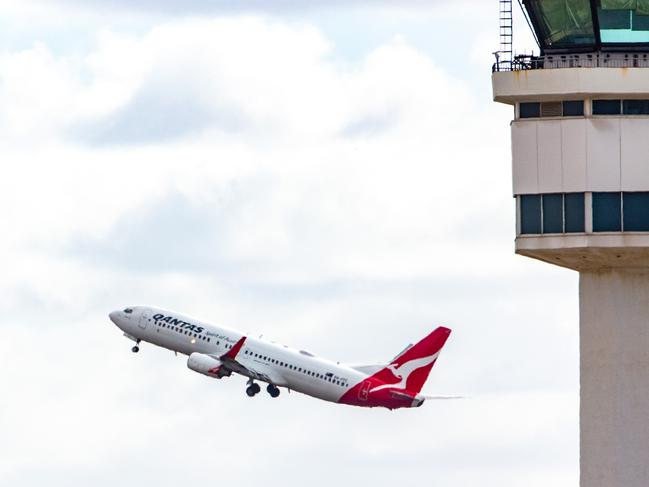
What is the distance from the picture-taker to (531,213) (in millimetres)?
91062

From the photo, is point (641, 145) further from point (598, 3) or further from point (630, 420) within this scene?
point (630, 420)

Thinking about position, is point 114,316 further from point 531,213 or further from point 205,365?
point 531,213

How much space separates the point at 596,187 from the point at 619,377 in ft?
29.9

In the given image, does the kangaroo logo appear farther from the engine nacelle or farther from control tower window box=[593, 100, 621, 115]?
control tower window box=[593, 100, 621, 115]

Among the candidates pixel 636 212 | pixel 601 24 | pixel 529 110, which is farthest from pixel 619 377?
pixel 601 24

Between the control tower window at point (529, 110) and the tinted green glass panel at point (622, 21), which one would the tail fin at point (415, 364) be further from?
the tinted green glass panel at point (622, 21)

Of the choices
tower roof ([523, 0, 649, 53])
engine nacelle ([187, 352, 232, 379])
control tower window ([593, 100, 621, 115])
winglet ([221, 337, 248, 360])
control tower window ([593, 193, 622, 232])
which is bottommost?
control tower window ([593, 193, 622, 232])

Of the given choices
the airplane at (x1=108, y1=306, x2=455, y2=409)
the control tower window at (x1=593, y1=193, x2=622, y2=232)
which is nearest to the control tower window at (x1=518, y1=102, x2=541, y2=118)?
the control tower window at (x1=593, y1=193, x2=622, y2=232)

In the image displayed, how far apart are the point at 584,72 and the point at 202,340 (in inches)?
3592

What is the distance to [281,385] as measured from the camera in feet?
583

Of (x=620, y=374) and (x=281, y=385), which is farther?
(x=281, y=385)

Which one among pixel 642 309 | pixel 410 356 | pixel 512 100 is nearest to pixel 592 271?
pixel 642 309

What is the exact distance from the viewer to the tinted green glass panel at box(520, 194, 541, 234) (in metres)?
90.8

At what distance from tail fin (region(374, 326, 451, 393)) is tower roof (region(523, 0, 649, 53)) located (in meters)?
84.6
